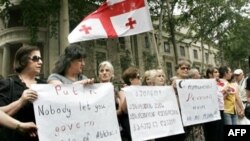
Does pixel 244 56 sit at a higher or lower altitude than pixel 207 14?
lower

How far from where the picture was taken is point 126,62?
2652 centimetres

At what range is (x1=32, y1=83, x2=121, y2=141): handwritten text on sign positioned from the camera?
3.55m

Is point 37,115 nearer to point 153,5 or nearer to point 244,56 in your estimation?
point 153,5

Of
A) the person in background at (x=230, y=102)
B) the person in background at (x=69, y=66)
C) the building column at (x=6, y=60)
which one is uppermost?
the building column at (x=6, y=60)

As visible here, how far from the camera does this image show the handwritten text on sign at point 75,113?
3553mm

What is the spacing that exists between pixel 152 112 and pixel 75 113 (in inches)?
63.1

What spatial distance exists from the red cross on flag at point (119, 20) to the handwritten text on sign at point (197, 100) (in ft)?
4.40

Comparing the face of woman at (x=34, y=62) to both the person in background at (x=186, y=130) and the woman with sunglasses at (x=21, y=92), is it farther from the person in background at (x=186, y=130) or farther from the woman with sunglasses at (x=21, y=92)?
the person in background at (x=186, y=130)

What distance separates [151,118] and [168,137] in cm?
62

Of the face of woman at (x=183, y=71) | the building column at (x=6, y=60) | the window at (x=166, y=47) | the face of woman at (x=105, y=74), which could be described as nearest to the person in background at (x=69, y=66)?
the face of woman at (x=105, y=74)

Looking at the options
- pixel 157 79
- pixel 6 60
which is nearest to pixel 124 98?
pixel 157 79

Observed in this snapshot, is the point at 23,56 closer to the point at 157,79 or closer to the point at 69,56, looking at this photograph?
the point at 69,56

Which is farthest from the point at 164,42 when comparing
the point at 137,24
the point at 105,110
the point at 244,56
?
the point at 105,110

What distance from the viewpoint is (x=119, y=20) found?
23.0 ft
